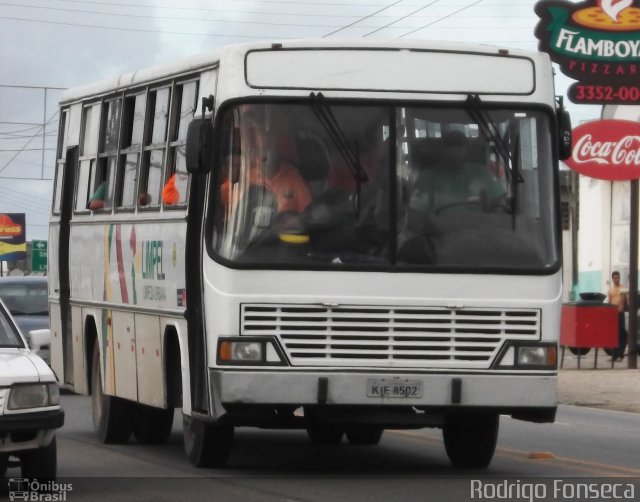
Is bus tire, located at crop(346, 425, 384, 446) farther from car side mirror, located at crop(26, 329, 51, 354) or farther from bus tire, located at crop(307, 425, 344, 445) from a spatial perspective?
car side mirror, located at crop(26, 329, 51, 354)

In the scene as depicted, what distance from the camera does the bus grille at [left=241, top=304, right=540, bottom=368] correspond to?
12930 millimetres

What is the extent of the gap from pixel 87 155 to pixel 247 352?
5184 mm

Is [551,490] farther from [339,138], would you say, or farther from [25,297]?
[25,297]

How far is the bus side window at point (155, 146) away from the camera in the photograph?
15.0m

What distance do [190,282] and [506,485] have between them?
9.06 feet

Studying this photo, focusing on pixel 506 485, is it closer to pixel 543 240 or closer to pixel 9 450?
pixel 543 240

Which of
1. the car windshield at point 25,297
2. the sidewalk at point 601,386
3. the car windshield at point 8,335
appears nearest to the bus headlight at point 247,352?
the car windshield at point 8,335

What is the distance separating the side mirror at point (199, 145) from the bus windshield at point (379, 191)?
0.33 ft

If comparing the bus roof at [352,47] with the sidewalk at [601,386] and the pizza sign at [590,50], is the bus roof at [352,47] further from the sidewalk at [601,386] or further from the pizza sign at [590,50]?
the pizza sign at [590,50]

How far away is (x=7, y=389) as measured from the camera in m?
11.2

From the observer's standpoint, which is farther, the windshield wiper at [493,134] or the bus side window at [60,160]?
the bus side window at [60,160]

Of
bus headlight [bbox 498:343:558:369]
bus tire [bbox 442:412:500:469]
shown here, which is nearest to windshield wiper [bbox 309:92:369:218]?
bus headlight [bbox 498:343:558:369]

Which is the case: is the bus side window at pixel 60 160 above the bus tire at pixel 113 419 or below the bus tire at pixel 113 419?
above

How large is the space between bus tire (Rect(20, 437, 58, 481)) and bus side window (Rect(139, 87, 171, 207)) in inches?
144
